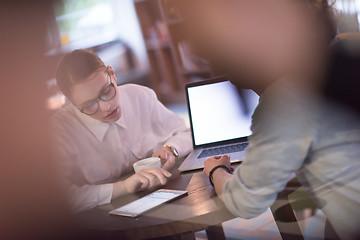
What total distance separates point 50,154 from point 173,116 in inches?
17.2

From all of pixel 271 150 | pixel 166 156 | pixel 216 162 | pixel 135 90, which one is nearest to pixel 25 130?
pixel 135 90

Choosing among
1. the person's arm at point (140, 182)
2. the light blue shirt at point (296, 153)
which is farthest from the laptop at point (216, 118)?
the light blue shirt at point (296, 153)

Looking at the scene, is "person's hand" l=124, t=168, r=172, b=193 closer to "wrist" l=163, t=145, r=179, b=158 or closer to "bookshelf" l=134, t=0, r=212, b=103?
"wrist" l=163, t=145, r=179, b=158

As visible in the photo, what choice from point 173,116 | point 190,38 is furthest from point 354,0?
point 173,116

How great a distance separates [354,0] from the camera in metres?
1.15

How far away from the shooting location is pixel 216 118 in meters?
1.35

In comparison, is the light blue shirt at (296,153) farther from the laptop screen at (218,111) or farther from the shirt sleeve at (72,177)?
the shirt sleeve at (72,177)

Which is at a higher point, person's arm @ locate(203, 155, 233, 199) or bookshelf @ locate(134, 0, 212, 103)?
bookshelf @ locate(134, 0, 212, 103)

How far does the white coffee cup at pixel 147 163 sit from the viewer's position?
1.22m

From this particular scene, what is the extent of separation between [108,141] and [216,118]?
1.27 feet

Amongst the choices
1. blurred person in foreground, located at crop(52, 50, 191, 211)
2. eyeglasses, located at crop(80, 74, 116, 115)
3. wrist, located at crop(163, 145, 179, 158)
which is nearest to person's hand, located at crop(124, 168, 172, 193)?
blurred person in foreground, located at crop(52, 50, 191, 211)

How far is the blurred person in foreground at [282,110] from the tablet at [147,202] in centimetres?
13

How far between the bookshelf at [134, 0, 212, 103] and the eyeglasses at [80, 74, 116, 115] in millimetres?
140

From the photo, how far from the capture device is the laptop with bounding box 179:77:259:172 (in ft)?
4.03
